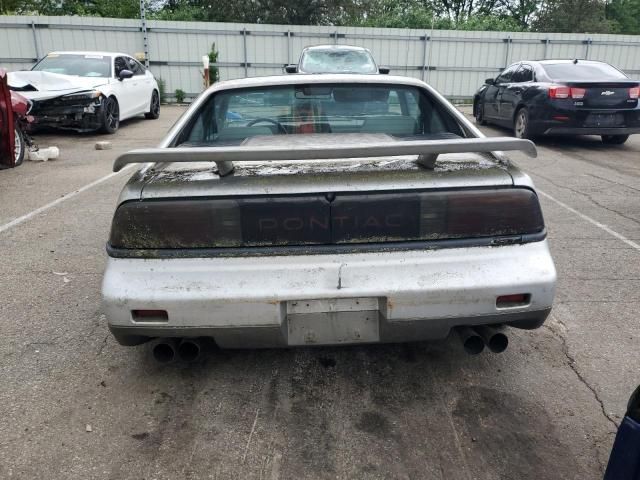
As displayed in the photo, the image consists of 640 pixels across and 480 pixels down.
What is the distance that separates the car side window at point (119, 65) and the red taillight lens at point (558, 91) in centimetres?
863

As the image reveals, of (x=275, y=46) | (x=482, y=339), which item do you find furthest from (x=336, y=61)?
(x=482, y=339)

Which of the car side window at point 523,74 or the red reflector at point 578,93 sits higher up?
the car side window at point 523,74

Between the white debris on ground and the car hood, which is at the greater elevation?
the car hood

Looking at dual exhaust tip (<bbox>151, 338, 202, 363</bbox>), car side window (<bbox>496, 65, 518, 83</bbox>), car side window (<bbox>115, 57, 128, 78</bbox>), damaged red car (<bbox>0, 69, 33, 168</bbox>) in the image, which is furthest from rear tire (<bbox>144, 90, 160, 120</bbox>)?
dual exhaust tip (<bbox>151, 338, 202, 363</bbox>)

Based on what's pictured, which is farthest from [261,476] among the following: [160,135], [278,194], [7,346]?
[160,135]

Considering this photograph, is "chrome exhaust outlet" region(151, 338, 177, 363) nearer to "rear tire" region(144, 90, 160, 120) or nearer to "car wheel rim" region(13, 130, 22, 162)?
"car wheel rim" region(13, 130, 22, 162)

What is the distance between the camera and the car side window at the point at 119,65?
1195cm

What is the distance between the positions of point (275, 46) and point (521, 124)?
12.1m

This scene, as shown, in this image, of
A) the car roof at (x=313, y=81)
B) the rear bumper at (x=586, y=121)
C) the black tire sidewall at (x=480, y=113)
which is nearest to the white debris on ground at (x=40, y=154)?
the car roof at (x=313, y=81)

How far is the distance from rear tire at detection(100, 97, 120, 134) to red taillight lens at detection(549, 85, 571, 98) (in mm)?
8360

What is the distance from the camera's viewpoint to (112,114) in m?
11.6

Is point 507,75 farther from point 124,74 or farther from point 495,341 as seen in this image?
point 495,341

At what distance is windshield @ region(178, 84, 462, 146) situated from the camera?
3.42m

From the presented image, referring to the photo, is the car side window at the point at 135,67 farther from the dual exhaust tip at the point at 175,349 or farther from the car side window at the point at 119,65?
the dual exhaust tip at the point at 175,349
